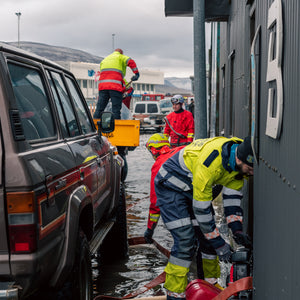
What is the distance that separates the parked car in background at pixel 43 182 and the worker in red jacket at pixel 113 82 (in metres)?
5.53

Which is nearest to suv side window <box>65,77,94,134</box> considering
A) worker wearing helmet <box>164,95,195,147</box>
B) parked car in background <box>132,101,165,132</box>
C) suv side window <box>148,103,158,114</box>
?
worker wearing helmet <box>164,95,195,147</box>

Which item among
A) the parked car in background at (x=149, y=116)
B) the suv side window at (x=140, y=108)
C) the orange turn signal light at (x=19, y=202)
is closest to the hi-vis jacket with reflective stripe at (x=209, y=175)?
the orange turn signal light at (x=19, y=202)

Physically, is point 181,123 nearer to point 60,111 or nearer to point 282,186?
point 60,111

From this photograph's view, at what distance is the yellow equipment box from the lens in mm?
9664

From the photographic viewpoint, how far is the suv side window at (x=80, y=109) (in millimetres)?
4863

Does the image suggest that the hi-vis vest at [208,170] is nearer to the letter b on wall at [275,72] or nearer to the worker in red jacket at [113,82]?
the letter b on wall at [275,72]

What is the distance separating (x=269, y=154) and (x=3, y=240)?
1.54 m

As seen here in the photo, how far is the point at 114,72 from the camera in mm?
10445

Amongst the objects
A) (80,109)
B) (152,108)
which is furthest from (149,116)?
(80,109)

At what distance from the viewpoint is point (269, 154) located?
3043 millimetres

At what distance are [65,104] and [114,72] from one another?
244 inches

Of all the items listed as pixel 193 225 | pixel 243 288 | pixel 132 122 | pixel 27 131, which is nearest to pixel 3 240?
pixel 27 131

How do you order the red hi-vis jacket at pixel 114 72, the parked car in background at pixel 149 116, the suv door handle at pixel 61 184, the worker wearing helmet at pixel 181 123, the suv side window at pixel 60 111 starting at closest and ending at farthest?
the suv door handle at pixel 61 184
the suv side window at pixel 60 111
the worker wearing helmet at pixel 181 123
the red hi-vis jacket at pixel 114 72
the parked car in background at pixel 149 116

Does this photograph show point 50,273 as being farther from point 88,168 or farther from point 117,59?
point 117,59
